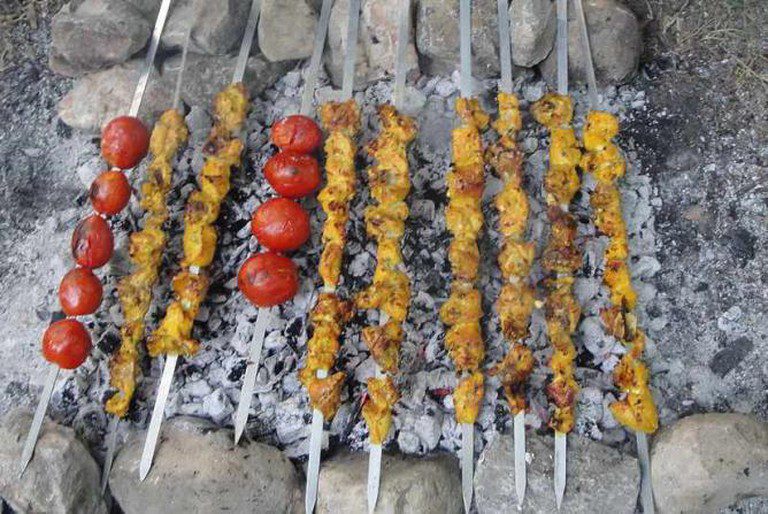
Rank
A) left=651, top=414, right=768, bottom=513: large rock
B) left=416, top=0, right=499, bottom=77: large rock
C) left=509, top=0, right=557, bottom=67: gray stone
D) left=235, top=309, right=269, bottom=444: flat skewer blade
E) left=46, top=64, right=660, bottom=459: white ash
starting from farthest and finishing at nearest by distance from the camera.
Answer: left=416, top=0, right=499, bottom=77: large rock → left=509, top=0, right=557, bottom=67: gray stone → left=46, top=64, right=660, bottom=459: white ash → left=235, top=309, right=269, bottom=444: flat skewer blade → left=651, top=414, right=768, bottom=513: large rock

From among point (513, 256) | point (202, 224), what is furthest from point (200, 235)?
point (513, 256)

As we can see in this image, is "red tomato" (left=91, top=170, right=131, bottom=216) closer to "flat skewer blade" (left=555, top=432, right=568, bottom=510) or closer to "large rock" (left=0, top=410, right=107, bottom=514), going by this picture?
"large rock" (left=0, top=410, right=107, bottom=514)

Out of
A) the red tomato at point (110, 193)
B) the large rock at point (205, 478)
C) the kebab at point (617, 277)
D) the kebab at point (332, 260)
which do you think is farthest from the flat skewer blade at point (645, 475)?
the red tomato at point (110, 193)

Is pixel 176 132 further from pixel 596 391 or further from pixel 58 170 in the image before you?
pixel 596 391

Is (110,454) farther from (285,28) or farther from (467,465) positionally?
(285,28)

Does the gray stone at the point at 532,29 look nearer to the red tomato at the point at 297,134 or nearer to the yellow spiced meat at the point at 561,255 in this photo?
the yellow spiced meat at the point at 561,255

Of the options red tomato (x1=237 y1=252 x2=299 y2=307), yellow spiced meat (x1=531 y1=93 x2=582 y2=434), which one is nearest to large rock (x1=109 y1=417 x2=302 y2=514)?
red tomato (x1=237 y1=252 x2=299 y2=307)

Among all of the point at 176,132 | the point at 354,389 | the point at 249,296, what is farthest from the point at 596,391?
the point at 176,132

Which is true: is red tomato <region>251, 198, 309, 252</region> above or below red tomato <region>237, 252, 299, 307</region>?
above
